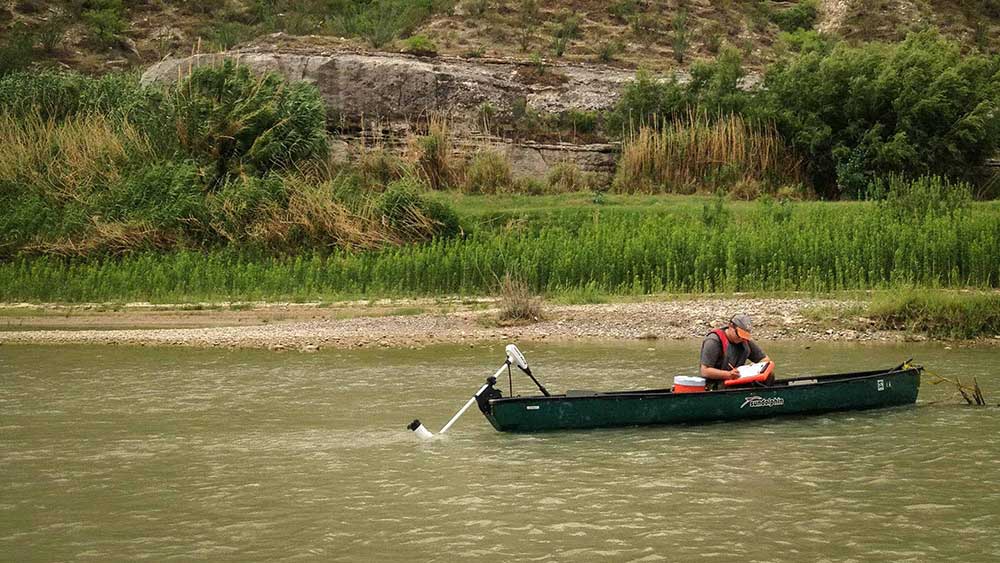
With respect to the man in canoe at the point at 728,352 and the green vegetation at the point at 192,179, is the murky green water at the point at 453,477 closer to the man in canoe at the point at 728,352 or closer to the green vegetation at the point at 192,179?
the man in canoe at the point at 728,352

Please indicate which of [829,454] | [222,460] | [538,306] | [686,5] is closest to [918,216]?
[538,306]

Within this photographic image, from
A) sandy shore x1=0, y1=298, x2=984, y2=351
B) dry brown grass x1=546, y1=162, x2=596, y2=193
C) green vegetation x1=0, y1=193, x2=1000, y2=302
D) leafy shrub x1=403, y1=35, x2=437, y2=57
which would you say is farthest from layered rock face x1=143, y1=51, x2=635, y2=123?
sandy shore x1=0, y1=298, x2=984, y2=351

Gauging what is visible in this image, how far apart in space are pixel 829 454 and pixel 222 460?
23.7 ft

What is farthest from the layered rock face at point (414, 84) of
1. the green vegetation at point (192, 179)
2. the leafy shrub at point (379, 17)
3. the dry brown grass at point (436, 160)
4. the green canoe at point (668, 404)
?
the green canoe at point (668, 404)

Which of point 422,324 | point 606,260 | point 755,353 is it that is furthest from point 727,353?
point 606,260

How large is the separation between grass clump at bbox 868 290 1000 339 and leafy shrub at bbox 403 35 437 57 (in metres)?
23.1

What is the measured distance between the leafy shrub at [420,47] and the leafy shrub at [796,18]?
16538 mm

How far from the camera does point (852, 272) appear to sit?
2630 cm

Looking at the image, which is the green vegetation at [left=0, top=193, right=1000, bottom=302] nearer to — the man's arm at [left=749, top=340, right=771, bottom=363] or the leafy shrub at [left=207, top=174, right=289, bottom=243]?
the leafy shrub at [left=207, top=174, right=289, bottom=243]

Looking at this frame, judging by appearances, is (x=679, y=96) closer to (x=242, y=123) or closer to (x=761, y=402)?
(x=242, y=123)

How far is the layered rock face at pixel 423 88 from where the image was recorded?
40.0m

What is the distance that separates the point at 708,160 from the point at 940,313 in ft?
45.9

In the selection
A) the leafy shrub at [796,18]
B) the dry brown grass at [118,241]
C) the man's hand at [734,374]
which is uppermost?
the leafy shrub at [796,18]

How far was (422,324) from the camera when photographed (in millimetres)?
25062
